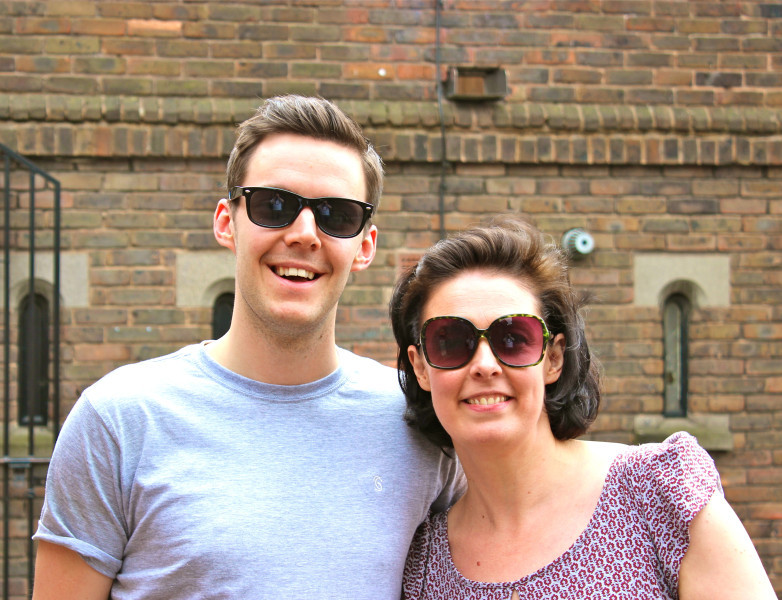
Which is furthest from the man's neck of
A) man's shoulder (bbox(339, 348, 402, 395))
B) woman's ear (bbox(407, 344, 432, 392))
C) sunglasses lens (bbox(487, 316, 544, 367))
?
sunglasses lens (bbox(487, 316, 544, 367))

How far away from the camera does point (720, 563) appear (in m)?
1.58

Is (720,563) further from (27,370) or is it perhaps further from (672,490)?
(27,370)

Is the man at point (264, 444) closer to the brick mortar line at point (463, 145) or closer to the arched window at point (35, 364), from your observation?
the brick mortar line at point (463, 145)

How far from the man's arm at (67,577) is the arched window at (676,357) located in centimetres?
366

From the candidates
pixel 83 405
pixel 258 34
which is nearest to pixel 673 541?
pixel 83 405

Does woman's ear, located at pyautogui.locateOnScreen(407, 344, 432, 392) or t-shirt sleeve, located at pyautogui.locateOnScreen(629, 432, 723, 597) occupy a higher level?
woman's ear, located at pyautogui.locateOnScreen(407, 344, 432, 392)

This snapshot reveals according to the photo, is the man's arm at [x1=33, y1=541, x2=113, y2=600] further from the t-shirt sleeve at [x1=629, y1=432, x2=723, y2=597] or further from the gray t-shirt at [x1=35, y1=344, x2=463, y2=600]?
the t-shirt sleeve at [x1=629, y1=432, x2=723, y2=597]

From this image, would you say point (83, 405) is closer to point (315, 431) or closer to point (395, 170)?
point (315, 431)

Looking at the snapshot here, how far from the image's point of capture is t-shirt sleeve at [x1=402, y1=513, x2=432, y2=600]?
195 centimetres

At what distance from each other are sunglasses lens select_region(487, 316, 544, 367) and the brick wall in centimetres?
263

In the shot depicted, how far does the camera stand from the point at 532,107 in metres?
4.50

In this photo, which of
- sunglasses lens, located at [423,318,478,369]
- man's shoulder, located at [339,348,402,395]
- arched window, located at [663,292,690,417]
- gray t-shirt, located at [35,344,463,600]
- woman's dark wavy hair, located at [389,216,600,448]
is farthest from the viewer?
arched window, located at [663,292,690,417]

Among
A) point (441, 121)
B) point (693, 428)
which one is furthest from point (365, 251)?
point (693, 428)

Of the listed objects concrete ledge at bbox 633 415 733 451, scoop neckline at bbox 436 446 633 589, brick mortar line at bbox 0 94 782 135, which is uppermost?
brick mortar line at bbox 0 94 782 135
